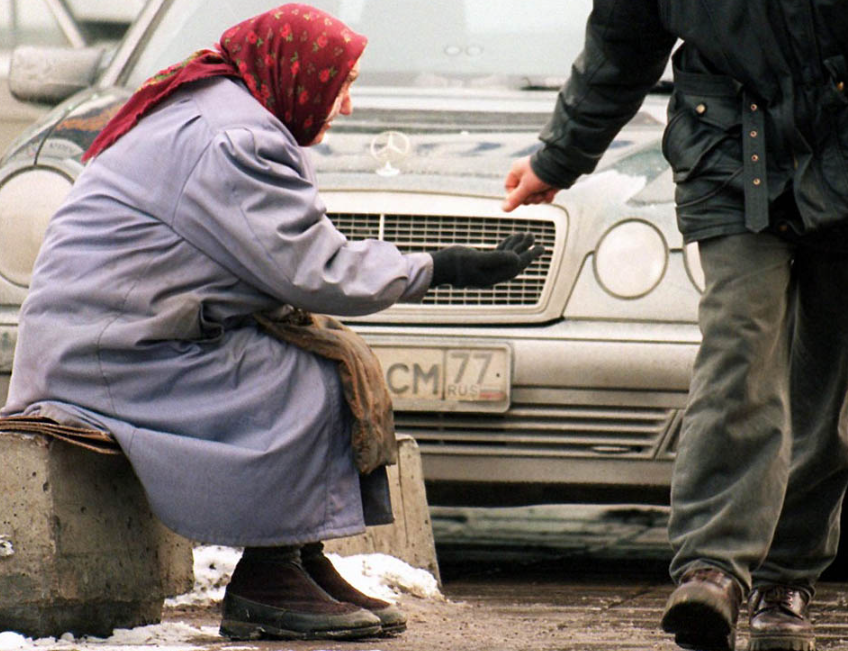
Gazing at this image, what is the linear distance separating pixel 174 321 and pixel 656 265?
180 cm

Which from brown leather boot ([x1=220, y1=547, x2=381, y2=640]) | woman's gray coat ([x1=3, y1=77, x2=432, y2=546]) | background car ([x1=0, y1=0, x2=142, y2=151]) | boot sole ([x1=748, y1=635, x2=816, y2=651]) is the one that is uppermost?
background car ([x1=0, y1=0, x2=142, y2=151])

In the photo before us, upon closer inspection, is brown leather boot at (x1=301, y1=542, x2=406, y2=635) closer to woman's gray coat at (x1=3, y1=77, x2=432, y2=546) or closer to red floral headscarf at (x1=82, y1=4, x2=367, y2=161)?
woman's gray coat at (x1=3, y1=77, x2=432, y2=546)

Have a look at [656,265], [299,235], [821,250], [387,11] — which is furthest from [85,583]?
[387,11]

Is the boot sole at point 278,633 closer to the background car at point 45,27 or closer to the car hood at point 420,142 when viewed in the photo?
the car hood at point 420,142

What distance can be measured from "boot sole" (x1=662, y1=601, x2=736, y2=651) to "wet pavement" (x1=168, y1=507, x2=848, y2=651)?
0.40 m

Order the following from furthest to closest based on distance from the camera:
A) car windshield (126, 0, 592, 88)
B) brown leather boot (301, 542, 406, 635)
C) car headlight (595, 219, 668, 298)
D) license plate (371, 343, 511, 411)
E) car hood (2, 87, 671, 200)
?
car windshield (126, 0, 592, 88)
car hood (2, 87, 671, 200)
car headlight (595, 219, 668, 298)
license plate (371, 343, 511, 411)
brown leather boot (301, 542, 406, 635)

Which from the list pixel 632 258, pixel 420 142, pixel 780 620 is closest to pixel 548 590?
pixel 632 258

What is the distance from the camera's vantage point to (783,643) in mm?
3705

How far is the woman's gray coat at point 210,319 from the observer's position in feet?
11.7

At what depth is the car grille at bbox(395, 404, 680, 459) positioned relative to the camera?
5.00 m

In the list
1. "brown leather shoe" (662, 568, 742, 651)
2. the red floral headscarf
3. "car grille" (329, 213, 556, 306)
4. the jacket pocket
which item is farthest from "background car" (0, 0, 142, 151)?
"brown leather shoe" (662, 568, 742, 651)

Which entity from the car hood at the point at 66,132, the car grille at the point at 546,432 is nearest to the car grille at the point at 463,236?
the car grille at the point at 546,432

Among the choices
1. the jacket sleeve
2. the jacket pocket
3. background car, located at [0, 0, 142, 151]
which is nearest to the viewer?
the jacket pocket

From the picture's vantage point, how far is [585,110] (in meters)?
3.85
